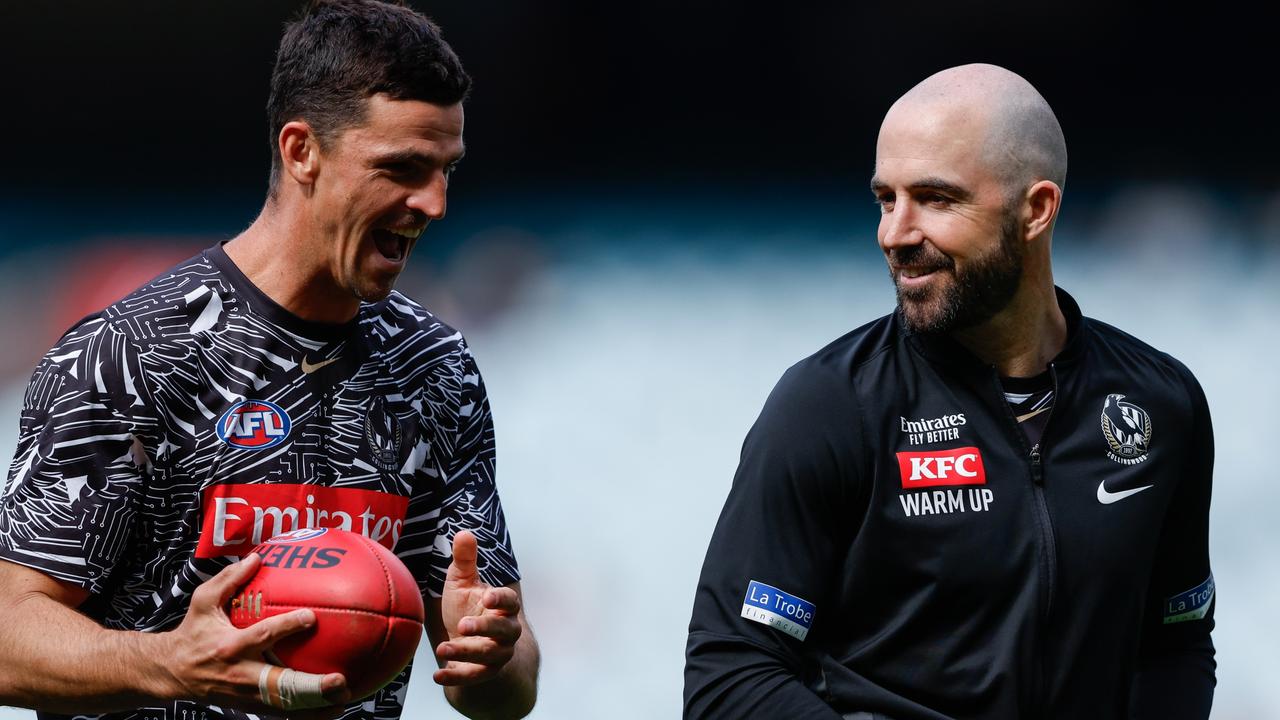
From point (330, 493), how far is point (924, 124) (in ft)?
4.34

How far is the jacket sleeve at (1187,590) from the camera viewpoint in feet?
8.96

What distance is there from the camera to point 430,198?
2.75 metres

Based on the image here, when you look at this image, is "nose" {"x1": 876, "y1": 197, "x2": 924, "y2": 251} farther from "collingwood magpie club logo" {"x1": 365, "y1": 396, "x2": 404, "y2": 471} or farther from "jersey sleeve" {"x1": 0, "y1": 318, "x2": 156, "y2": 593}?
"jersey sleeve" {"x1": 0, "y1": 318, "x2": 156, "y2": 593}

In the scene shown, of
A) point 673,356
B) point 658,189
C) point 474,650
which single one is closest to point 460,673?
point 474,650

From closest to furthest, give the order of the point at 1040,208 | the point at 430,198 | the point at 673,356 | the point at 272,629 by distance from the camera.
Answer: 1. the point at 272,629
2. the point at 1040,208
3. the point at 430,198
4. the point at 673,356

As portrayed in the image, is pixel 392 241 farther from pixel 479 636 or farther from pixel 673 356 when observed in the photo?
pixel 673 356

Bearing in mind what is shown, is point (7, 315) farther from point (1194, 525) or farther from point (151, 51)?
point (1194, 525)

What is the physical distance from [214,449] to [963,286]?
143cm

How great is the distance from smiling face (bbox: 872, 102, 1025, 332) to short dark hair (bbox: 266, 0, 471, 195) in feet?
2.92

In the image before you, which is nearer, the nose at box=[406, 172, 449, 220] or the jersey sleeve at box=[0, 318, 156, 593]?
the jersey sleeve at box=[0, 318, 156, 593]

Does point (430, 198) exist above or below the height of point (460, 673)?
above

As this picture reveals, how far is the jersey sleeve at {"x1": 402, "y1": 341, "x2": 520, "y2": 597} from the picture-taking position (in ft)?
9.55

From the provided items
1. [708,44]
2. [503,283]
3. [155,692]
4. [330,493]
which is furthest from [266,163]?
[155,692]

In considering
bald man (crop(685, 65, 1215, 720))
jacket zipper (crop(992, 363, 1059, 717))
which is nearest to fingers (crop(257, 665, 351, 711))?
bald man (crop(685, 65, 1215, 720))
